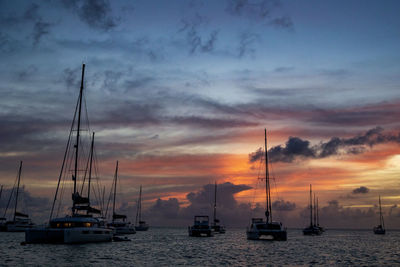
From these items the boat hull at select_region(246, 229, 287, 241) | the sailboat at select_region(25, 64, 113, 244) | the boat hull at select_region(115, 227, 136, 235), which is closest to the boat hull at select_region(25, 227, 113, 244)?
the sailboat at select_region(25, 64, 113, 244)

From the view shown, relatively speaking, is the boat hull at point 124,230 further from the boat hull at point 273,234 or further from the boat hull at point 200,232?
the boat hull at point 273,234

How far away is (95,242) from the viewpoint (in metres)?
65.0

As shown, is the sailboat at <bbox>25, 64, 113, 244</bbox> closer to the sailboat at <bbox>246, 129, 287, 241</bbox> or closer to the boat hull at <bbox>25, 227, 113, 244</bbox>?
the boat hull at <bbox>25, 227, 113, 244</bbox>

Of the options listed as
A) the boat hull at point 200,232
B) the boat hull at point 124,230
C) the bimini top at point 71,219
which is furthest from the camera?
the boat hull at point 124,230

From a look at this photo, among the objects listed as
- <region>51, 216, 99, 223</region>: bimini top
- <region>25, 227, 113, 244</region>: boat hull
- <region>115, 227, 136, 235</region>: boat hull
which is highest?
<region>51, 216, 99, 223</region>: bimini top

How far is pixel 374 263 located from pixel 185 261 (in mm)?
23568

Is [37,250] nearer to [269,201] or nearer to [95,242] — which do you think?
[95,242]

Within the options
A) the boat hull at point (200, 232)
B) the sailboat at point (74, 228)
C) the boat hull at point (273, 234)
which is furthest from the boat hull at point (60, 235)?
the boat hull at point (200, 232)

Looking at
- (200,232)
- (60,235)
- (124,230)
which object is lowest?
(124,230)

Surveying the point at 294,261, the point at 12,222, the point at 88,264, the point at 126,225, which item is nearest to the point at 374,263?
the point at 294,261

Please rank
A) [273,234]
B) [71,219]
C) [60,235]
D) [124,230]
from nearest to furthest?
[60,235], [71,219], [273,234], [124,230]

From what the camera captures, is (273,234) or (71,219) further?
(273,234)

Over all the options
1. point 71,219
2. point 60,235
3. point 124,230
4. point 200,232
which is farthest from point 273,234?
point 124,230

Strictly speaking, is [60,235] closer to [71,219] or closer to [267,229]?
[71,219]
